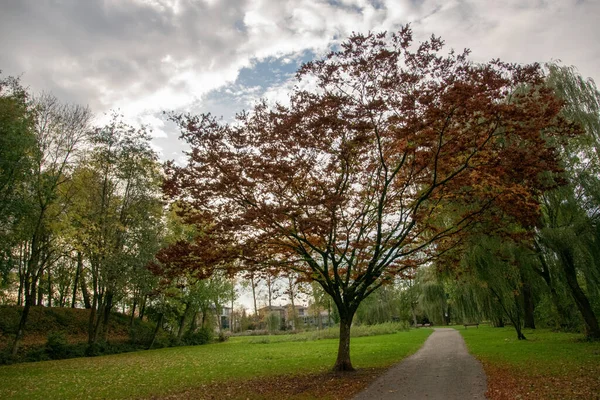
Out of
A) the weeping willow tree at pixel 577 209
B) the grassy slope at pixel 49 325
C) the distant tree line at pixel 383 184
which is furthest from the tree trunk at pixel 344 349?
the grassy slope at pixel 49 325

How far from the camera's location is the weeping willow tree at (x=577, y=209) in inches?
527

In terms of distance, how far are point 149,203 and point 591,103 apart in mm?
24759

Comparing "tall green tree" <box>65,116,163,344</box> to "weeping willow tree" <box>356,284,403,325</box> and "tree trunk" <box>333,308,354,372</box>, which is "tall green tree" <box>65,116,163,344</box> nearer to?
"tree trunk" <box>333,308,354,372</box>

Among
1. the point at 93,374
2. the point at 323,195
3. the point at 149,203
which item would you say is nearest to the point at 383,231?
the point at 323,195

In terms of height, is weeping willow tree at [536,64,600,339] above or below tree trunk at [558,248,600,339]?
above

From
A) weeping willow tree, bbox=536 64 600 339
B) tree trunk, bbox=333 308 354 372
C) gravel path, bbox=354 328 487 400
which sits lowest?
gravel path, bbox=354 328 487 400

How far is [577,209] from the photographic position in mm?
14031

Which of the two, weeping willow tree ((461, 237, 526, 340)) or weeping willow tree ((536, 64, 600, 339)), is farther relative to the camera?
weeping willow tree ((461, 237, 526, 340))

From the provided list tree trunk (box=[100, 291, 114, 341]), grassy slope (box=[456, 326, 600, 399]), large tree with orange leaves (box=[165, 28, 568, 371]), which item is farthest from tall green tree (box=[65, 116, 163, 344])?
grassy slope (box=[456, 326, 600, 399])

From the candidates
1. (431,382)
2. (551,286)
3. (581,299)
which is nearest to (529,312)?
(551,286)

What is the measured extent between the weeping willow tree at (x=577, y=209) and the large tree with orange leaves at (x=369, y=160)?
4.47m

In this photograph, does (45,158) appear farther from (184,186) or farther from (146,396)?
(146,396)

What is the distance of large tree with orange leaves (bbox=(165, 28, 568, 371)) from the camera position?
9.20 metres

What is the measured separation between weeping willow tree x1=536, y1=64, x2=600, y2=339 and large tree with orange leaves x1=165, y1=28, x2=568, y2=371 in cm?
447
